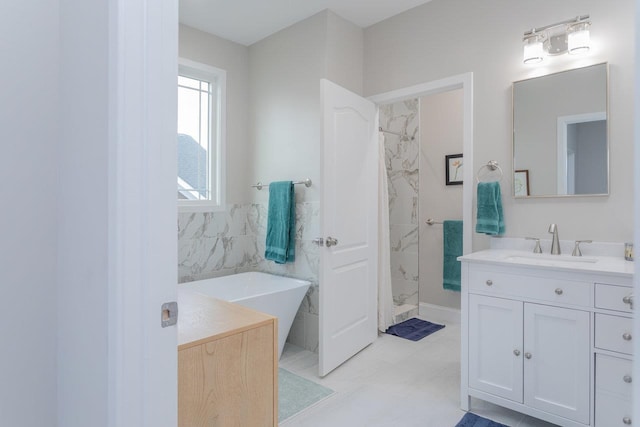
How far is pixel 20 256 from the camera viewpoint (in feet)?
3.21

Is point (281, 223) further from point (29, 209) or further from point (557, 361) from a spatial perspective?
point (29, 209)

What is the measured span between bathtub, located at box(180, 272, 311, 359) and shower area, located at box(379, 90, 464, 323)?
1.33 meters

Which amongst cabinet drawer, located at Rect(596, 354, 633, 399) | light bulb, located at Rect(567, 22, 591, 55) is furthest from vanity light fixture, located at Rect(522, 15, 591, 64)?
cabinet drawer, located at Rect(596, 354, 633, 399)

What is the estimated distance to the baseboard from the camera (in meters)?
3.88

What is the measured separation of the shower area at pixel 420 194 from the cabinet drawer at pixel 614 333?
6.97ft

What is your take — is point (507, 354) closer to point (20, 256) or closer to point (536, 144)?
point (536, 144)

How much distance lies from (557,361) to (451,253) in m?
1.88

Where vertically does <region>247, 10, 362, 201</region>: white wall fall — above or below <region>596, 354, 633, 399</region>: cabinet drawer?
above

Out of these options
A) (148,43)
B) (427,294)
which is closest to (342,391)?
(427,294)

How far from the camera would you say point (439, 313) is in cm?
399

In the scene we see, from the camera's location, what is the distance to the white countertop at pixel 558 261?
1784mm

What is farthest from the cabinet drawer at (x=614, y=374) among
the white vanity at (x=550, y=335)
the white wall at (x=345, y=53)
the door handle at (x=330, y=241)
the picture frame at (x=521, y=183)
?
the white wall at (x=345, y=53)

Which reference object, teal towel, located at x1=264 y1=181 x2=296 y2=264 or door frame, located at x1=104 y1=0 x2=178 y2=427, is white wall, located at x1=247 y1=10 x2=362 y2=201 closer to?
teal towel, located at x1=264 y1=181 x2=296 y2=264

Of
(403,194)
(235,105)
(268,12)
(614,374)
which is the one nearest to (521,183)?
(614,374)
